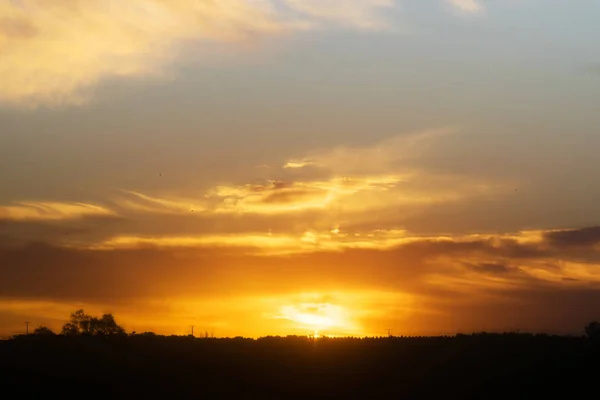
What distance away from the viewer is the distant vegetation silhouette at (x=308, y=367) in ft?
195

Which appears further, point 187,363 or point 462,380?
point 187,363

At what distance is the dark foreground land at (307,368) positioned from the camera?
5947 cm

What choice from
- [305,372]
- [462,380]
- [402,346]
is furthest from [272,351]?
[462,380]

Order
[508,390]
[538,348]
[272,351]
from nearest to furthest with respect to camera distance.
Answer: [508,390]
[538,348]
[272,351]

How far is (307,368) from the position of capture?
214ft

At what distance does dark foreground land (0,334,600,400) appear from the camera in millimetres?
59469

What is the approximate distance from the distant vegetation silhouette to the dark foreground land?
69 mm

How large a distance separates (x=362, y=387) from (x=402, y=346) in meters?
7.59

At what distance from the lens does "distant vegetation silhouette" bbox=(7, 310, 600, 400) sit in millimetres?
59562

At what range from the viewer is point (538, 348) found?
6450cm

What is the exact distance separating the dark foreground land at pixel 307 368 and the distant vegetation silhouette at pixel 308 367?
0.23 ft

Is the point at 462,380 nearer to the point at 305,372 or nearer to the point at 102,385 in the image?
the point at 305,372

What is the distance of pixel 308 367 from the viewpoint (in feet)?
215

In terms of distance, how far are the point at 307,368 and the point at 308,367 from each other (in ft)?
0.67
